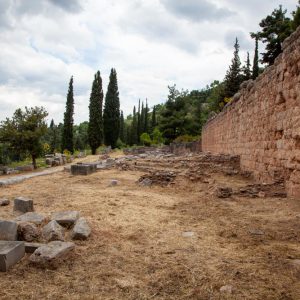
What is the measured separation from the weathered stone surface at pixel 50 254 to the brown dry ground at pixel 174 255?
91mm

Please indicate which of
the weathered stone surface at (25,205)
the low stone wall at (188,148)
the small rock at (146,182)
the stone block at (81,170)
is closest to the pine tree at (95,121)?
the low stone wall at (188,148)

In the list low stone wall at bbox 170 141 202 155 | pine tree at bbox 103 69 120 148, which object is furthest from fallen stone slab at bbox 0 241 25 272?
pine tree at bbox 103 69 120 148

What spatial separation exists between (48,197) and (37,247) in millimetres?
4480

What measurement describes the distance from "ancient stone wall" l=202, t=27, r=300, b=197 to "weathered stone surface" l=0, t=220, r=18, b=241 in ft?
18.2

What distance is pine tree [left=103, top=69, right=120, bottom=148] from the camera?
44750 mm

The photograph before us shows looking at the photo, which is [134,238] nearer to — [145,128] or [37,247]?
[37,247]

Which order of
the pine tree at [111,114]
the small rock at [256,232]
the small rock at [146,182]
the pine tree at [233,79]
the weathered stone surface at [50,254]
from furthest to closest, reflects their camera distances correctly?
the pine tree at [111,114] → the pine tree at [233,79] → the small rock at [146,182] → the small rock at [256,232] → the weathered stone surface at [50,254]

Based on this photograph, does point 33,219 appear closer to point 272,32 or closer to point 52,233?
point 52,233

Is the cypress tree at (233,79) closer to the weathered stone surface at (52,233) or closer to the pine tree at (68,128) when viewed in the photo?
the pine tree at (68,128)

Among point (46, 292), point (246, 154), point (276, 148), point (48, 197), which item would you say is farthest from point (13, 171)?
point (46, 292)

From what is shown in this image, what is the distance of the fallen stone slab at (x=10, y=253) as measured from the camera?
3.47 meters

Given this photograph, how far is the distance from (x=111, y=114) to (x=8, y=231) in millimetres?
40937

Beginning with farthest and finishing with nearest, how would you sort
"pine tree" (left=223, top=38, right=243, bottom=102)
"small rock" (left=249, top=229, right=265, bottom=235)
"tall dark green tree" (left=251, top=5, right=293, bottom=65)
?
"pine tree" (left=223, top=38, right=243, bottom=102), "tall dark green tree" (left=251, top=5, right=293, bottom=65), "small rock" (left=249, top=229, right=265, bottom=235)

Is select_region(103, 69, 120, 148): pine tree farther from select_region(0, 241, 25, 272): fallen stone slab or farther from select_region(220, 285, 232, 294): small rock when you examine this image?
select_region(220, 285, 232, 294): small rock
